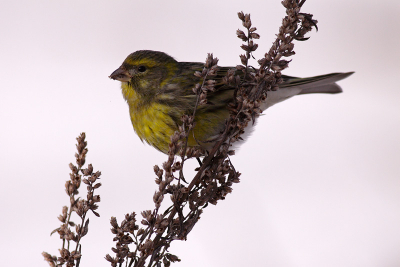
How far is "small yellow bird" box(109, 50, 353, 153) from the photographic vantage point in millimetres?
1259

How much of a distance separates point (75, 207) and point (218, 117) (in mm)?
580

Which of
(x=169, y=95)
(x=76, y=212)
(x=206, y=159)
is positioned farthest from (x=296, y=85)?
(x=76, y=212)

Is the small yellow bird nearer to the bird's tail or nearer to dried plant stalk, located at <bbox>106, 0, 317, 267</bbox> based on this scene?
the bird's tail

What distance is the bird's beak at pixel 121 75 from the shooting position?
4.61ft

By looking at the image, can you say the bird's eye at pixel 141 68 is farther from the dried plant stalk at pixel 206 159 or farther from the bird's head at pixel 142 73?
the dried plant stalk at pixel 206 159

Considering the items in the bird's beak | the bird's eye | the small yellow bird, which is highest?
the bird's eye

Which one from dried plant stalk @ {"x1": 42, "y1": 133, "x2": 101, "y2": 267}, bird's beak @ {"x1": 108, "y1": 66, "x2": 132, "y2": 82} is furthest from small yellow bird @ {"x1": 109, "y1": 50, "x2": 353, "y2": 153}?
dried plant stalk @ {"x1": 42, "y1": 133, "x2": 101, "y2": 267}

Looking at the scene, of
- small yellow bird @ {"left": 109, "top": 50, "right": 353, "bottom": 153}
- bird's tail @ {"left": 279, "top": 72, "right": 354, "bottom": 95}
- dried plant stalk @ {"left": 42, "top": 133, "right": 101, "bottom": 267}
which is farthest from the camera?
bird's tail @ {"left": 279, "top": 72, "right": 354, "bottom": 95}

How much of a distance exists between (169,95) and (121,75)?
0.22 m

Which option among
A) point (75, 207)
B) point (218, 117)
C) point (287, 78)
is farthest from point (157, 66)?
point (75, 207)

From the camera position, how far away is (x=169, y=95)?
132cm

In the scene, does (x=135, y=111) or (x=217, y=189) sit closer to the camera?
(x=217, y=189)

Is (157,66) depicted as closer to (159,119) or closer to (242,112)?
(159,119)

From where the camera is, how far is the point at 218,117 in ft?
4.14
